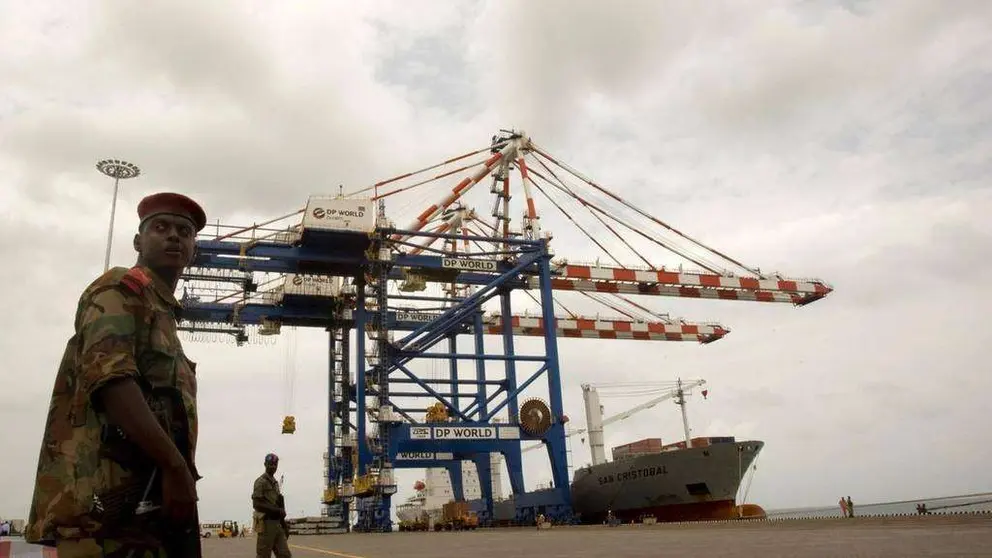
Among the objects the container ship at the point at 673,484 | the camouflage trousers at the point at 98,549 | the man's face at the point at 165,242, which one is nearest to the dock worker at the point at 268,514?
the man's face at the point at 165,242

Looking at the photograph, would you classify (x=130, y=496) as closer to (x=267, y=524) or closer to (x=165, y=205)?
(x=165, y=205)

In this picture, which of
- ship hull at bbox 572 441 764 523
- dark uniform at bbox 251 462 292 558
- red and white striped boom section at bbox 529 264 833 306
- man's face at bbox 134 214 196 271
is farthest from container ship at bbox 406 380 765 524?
man's face at bbox 134 214 196 271

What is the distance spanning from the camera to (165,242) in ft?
9.29

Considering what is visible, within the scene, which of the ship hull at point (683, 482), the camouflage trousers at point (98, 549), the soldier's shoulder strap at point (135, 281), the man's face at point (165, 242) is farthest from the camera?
the ship hull at point (683, 482)

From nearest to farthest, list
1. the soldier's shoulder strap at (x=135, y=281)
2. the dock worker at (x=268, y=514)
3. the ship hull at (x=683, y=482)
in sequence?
the soldier's shoulder strap at (x=135, y=281) → the dock worker at (x=268, y=514) → the ship hull at (x=683, y=482)

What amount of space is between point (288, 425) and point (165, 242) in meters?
40.9

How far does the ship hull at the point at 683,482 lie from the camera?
2897 cm

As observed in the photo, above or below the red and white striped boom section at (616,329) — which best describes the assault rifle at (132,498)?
below

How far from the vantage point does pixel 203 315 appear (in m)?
35.9

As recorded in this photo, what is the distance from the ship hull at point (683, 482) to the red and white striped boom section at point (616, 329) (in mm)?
12764

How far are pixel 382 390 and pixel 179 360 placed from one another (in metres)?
30.1

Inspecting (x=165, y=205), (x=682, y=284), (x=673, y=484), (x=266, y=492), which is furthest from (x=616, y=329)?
(x=165, y=205)

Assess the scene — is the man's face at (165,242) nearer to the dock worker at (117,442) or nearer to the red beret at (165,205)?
the red beret at (165,205)

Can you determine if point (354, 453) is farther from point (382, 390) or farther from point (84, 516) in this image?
point (84, 516)
